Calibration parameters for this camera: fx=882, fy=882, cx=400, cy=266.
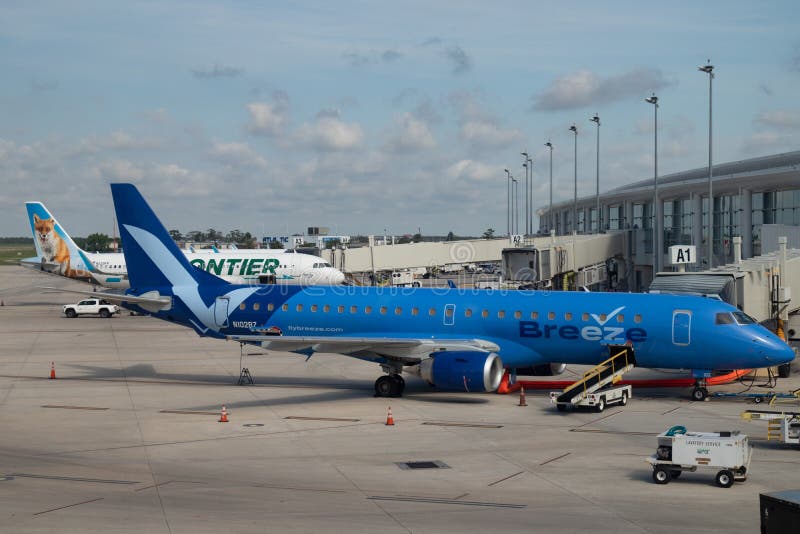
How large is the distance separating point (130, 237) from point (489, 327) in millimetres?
17320

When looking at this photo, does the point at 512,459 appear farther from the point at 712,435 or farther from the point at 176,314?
the point at 176,314

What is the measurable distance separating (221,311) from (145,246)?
5.16 meters

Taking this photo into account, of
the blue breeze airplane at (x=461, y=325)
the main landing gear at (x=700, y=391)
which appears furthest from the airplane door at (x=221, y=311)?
the main landing gear at (x=700, y=391)

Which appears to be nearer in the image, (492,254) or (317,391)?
(317,391)

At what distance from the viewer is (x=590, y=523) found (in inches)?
724

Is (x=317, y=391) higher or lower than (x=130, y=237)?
lower

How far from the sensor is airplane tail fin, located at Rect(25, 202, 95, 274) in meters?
78.8

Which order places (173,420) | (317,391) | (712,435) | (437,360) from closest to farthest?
(712,435)
(173,420)
(437,360)
(317,391)

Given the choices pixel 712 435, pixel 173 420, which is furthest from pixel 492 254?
pixel 712 435

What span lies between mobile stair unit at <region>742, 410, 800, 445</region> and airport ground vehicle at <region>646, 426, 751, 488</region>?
4099mm

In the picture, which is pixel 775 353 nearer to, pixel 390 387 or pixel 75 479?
pixel 390 387

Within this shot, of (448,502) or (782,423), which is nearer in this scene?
(448,502)

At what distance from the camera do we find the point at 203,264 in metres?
77.4

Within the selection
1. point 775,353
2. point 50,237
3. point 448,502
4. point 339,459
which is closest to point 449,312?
point 775,353
